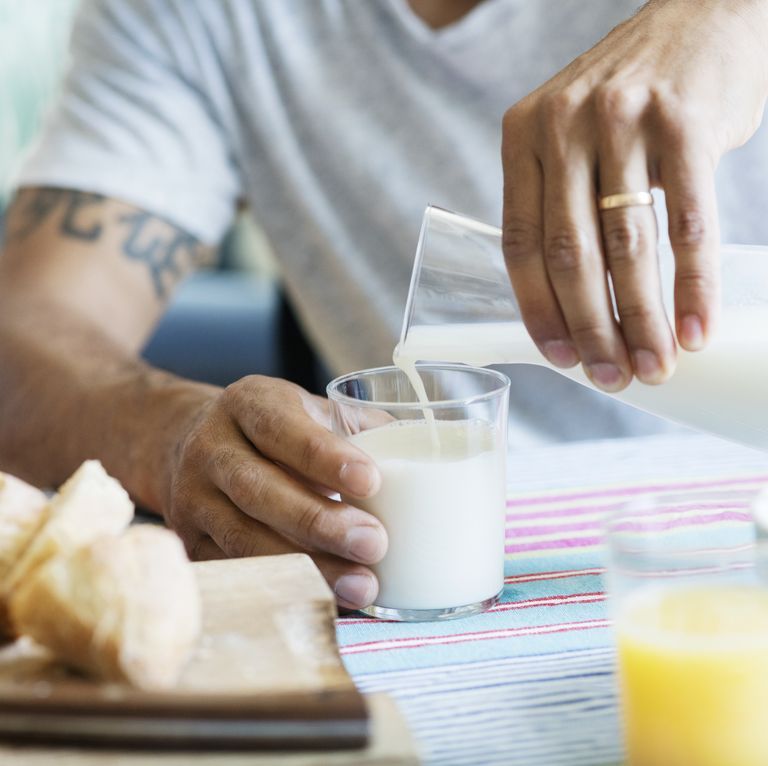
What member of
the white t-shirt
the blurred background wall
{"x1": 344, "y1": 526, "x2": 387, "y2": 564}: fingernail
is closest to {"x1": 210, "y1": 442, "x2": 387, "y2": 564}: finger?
{"x1": 344, "y1": 526, "x2": 387, "y2": 564}: fingernail

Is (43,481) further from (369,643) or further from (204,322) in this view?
(204,322)

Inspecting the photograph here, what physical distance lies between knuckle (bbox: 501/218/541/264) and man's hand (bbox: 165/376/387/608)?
16 centimetres

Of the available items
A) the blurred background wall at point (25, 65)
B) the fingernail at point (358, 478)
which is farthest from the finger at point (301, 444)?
the blurred background wall at point (25, 65)

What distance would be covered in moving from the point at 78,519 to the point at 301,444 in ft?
0.65

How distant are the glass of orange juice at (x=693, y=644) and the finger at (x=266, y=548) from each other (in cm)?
22

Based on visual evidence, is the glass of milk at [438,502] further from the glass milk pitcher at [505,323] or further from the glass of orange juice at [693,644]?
the glass of orange juice at [693,644]

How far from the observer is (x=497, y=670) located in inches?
24.1

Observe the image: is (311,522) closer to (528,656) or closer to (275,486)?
(275,486)

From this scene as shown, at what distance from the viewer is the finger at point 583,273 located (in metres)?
0.64

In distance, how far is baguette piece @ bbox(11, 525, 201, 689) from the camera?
18.9 inches

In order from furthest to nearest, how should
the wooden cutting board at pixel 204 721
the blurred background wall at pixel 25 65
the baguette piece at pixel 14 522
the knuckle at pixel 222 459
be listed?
the blurred background wall at pixel 25 65
the knuckle at pixel 222 459
the baguette piece at pixel 14 522
the wooden cutting board at pixel 204 721

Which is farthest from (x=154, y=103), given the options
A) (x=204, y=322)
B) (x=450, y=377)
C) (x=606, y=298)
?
(x=204, y=322)

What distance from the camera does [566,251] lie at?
0.65 meters

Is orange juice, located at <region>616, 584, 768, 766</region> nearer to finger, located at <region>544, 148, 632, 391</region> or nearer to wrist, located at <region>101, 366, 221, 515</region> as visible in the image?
finger, located at <region>544, 148, 632, 391</region>
